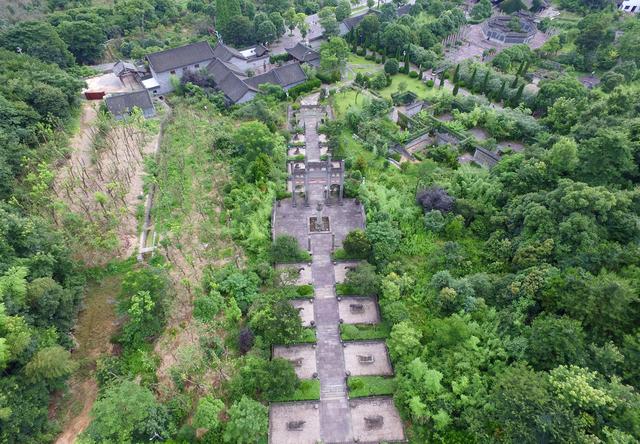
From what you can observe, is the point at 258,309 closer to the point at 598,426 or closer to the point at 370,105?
the point at 598,426

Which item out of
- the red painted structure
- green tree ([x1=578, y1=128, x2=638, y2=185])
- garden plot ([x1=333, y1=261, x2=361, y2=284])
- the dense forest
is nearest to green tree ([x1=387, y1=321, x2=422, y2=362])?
the dense forest

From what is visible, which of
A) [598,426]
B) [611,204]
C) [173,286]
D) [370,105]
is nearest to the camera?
[598,426]

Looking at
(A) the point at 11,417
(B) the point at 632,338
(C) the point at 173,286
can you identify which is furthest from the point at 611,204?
(A) the point at 11,417

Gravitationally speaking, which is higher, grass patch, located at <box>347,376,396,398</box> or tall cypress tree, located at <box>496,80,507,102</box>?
tall cypress tree, located at <box>496,80,507,102</box>

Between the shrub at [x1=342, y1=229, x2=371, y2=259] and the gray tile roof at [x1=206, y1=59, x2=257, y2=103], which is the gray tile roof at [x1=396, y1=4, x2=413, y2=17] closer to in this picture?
the gray tile roof at [x1=206, y1=59, x2=257, y2=103]

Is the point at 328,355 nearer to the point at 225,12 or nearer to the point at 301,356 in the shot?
the point at 301,356

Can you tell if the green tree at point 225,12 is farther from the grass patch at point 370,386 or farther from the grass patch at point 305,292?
the grass patch at point 370,386
